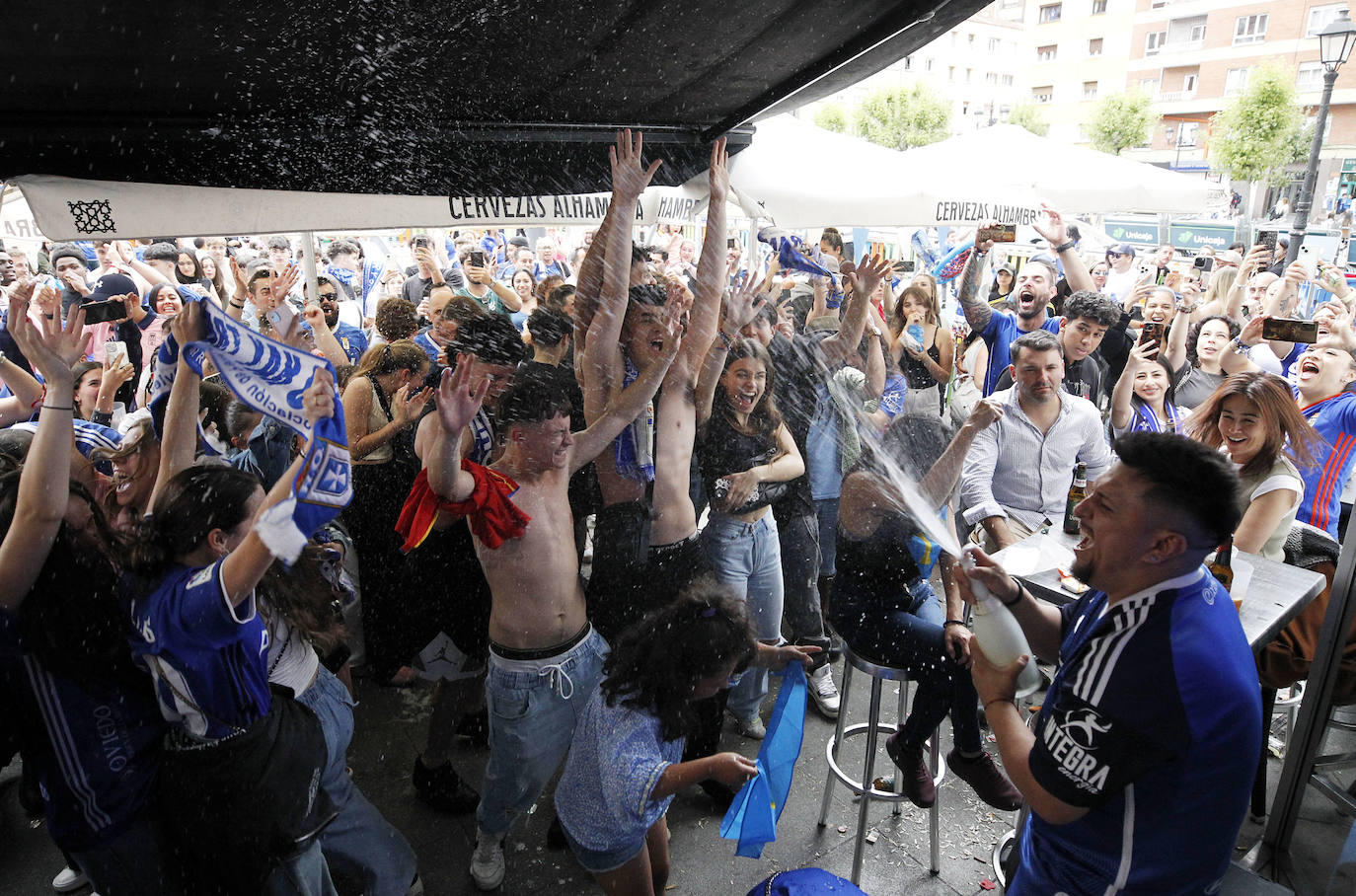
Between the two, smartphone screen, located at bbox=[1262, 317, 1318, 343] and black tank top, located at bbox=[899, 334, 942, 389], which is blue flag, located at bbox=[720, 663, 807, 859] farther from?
black tank top, located at bbox=[899, 334, 942, 389]

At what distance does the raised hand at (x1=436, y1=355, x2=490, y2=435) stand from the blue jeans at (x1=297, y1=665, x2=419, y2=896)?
102 cm

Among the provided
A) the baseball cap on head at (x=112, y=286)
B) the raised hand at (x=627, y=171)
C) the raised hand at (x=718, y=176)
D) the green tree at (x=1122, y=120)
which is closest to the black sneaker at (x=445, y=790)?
the raised hand at (x=627, y=171)

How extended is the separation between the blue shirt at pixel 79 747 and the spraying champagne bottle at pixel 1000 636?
2.33 metres

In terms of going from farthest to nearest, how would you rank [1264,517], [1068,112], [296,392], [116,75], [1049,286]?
[1068,112] < [1049,286] < [1264,517] < [116,75] < [296,392]

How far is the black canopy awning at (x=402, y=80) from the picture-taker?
6.70 ft

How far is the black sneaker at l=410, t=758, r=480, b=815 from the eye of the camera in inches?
133

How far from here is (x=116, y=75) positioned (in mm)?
2252

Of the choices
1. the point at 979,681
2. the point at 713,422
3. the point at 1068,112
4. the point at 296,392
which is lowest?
the point at 979,681

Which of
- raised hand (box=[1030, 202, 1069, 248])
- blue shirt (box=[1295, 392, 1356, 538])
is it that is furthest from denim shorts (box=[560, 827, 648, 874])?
raised hand (box=[1030, 202, 1069, 248])

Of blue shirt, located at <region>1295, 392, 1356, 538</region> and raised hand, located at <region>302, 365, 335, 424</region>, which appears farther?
blue shirt, located at <region>1295, 392, 1356, 538</region>

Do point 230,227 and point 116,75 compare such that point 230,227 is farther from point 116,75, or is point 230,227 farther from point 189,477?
point 189,477

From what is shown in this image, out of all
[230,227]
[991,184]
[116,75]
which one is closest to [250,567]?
[116,75]

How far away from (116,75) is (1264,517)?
433cm

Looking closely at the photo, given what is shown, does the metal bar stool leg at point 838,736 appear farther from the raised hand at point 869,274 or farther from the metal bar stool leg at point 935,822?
the raised hand at point 869,274
